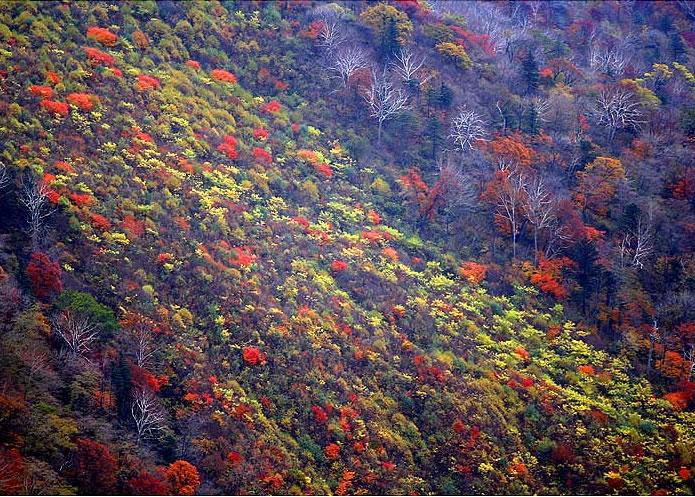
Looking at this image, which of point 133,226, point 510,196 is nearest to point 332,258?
point 133,226

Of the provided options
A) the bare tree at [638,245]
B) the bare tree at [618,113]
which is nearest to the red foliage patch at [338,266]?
the bare tree at [638,245]

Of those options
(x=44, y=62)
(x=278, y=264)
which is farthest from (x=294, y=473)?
(x=44, y=62)

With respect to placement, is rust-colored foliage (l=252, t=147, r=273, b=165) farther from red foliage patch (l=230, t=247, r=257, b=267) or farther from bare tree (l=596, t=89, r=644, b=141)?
bare tree (l=596, t=89, r=644, b=141)

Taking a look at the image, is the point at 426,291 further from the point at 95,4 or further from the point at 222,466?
the point at 95,4

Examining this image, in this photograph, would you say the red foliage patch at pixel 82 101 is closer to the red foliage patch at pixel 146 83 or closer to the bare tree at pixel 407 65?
the red foliage patch at pixel 146 83

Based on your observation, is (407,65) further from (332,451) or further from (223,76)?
(332,451)
